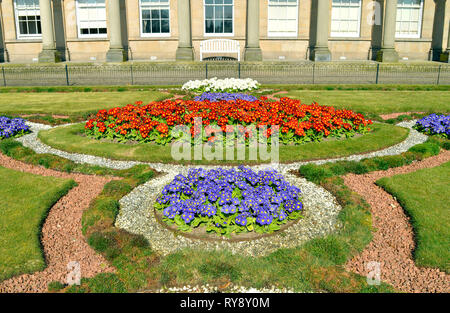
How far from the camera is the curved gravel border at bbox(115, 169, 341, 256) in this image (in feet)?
16.2

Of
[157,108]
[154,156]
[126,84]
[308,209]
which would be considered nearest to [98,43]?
[126,84]

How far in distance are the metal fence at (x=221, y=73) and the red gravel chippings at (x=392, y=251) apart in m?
14.6

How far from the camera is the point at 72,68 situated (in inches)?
928

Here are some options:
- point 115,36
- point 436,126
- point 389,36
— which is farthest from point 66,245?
point 389,36

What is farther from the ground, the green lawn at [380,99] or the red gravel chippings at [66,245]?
the green lawn at [380,99]

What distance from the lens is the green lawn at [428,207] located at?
4578mm

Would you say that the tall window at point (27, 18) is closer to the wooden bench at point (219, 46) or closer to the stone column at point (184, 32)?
the stone column at point (184, 32)

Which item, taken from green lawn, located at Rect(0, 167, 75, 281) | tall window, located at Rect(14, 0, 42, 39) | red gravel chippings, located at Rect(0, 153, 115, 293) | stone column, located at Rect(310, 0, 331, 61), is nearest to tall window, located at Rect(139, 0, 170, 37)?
tall window, located at Rect(14, 0, 42, 39)

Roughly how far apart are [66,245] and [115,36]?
23013mm

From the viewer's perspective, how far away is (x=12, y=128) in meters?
10.3

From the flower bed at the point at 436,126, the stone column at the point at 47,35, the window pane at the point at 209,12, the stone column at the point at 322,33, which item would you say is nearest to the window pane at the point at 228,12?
the window pane at the point at 209,12

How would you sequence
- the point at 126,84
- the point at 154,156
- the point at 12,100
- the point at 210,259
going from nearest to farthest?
the point at 210,259, the point at 154,156, the point at 12,100, the point at 126,84
